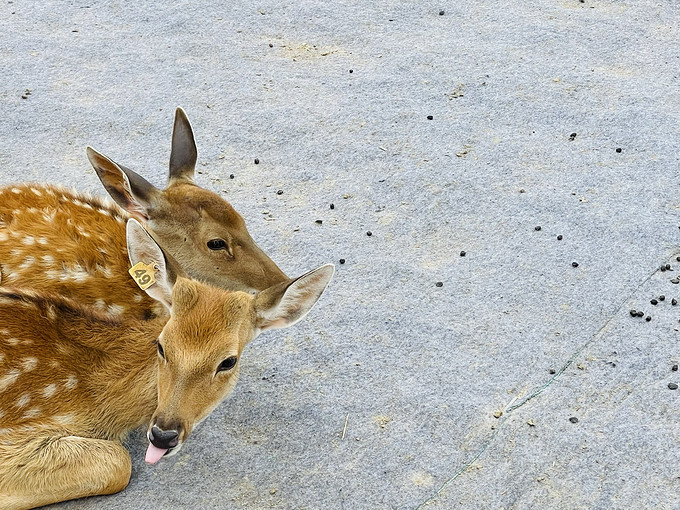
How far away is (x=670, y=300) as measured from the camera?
4.66 meters

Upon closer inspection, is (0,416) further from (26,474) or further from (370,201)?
(370,201)

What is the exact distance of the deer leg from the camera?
3.42m

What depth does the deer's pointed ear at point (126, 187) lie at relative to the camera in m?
4.40

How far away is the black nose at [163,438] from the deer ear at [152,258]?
0.56 m

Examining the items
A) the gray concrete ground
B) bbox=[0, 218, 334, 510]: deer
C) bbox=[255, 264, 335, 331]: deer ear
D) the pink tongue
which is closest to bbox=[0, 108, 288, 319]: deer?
bbox=[0, 218, 334, 510]: deer

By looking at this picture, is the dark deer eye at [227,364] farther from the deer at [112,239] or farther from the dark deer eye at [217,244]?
the dark deer eye at [217,244]

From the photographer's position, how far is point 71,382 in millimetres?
3643

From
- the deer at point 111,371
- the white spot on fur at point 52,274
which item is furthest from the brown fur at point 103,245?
the deer at point 111,371

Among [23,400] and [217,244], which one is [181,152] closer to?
[217,244]

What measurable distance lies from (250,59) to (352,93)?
98cm

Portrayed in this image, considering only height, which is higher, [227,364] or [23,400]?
[227,364]

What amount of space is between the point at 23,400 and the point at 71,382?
0.20m

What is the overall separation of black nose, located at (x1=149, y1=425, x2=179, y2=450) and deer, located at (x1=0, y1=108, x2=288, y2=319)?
39.0 inches

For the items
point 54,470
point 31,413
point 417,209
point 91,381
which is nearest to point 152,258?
point 91,381
